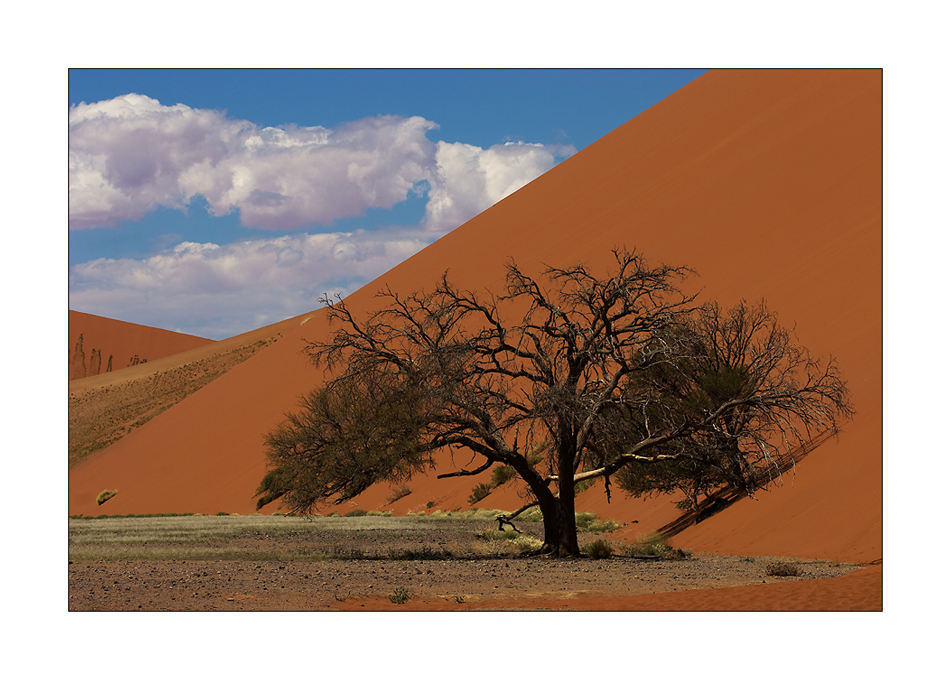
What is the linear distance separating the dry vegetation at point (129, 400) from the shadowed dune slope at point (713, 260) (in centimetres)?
599

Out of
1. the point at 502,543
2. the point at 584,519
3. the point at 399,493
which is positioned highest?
the point at 502,543

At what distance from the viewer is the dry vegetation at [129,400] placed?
64.1m

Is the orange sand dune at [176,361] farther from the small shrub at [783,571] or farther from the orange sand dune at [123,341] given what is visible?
the small shrub at [783,571]

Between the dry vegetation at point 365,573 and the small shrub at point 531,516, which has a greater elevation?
the dry vegetation at point 365,573

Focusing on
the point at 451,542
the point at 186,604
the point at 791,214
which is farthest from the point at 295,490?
the point at 791,214

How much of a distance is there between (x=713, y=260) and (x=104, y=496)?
3447cm

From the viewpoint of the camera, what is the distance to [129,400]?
243 ft

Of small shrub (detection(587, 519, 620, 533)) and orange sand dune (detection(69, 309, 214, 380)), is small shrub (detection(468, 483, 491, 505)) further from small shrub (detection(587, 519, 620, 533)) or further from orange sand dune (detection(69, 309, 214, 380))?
orange sand dune (detection(69, 309, 214, 380))

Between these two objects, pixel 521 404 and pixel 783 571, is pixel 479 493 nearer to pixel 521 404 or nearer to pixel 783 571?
pixel 521 404

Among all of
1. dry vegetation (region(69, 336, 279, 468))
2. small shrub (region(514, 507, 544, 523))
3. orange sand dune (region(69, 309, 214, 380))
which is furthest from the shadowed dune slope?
orange sand dune (region(69, 309, 214, 380))

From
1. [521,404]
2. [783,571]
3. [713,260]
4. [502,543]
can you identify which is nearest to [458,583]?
[521,404]

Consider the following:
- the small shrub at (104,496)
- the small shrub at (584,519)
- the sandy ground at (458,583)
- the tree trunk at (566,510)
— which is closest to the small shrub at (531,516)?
the small shrub at (584,519)

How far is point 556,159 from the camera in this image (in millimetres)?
15664

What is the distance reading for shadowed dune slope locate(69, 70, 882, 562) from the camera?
18.7 m
